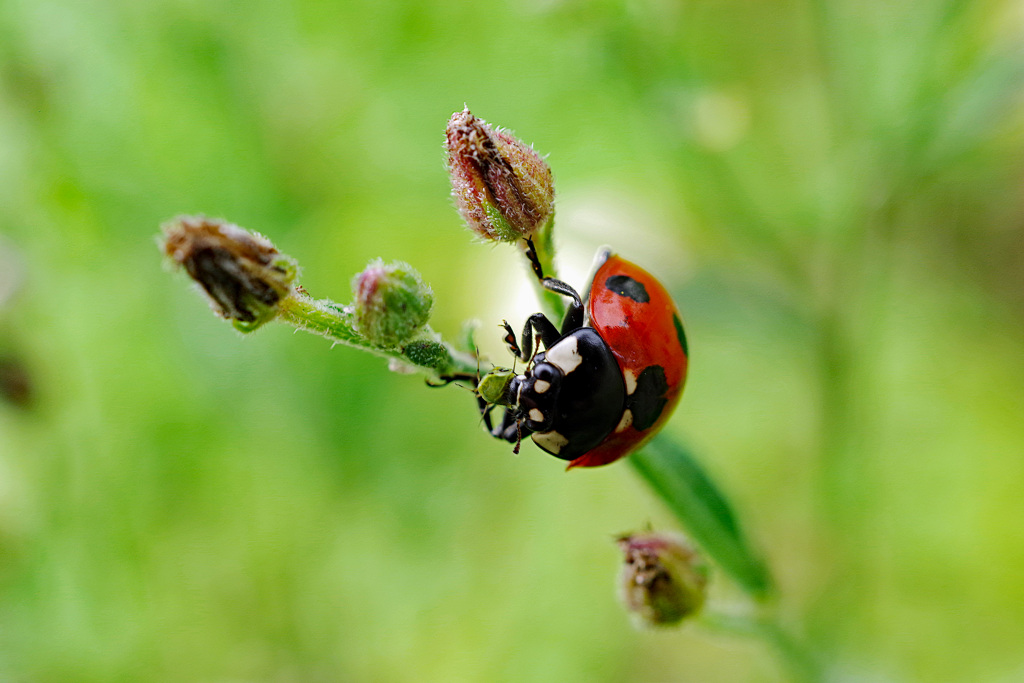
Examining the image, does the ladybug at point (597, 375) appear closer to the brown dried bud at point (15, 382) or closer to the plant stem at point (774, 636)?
the plant stem at point (774, 636)

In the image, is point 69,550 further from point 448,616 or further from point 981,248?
point 981,248

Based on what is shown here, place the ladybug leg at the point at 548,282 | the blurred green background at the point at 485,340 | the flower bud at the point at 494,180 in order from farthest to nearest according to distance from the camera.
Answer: the blurred green background at the point at 485,340 → the ladybug leg at the point at 548,282 → the flower bud at the point at 494,180

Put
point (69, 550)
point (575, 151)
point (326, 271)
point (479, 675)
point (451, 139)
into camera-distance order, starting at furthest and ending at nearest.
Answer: point (575, 151)
point (326, 271)
point (479, 675)
point (69, 550)
point (451, 139)

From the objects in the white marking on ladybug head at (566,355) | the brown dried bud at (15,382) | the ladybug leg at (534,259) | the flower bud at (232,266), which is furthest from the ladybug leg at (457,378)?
the brown dried bud at (15,382)

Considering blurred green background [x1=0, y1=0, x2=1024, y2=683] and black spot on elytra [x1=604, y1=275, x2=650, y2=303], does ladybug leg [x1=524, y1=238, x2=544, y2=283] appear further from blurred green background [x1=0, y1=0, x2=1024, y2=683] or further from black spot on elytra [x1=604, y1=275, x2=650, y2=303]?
blurred green background [x1=0, y1=0, x2=1024, y2=683]

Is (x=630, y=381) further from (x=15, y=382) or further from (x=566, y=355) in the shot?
(x=15, y=382)

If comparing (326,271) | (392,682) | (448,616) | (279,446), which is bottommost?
(392,682)

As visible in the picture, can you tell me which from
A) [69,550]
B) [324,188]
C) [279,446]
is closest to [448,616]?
[279,446]
